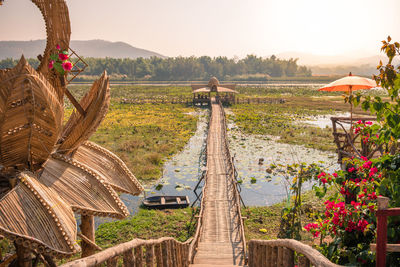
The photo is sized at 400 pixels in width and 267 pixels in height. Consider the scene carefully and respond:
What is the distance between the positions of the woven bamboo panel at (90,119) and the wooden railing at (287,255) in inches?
72.0

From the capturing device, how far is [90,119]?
2.38 metres

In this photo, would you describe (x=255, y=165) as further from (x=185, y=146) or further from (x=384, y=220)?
(x=384, y=220)

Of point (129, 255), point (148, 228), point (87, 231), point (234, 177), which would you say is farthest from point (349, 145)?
point (129, 255)

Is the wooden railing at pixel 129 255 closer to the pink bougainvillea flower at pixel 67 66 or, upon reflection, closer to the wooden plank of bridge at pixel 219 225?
the pink bougainvillea flower at pixel 67 66

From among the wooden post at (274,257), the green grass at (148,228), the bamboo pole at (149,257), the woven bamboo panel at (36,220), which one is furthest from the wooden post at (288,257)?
the green grass at (148,228)

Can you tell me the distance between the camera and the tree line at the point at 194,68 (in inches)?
3922

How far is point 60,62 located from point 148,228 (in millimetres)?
8115

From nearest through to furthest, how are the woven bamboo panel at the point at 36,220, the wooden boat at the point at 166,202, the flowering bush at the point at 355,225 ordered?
the woven bamboo panel at the point at 36,220
the flowering bush at the point at 355,225
the wooden boat at the point at 166,202

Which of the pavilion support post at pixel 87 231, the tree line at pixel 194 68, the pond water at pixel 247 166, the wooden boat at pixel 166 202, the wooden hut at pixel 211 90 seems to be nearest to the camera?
the pavilion support post at pixel 87 231

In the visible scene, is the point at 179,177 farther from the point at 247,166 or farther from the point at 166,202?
the point at 247,166

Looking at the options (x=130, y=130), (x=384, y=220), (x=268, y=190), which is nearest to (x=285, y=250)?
(x=384, y=220)

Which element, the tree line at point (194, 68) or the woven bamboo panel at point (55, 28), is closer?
the woven bamboo panel at point (55, 28)

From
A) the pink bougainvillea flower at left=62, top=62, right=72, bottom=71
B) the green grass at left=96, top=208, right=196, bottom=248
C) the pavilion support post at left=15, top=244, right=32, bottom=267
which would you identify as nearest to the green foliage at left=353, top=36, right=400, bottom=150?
the pink bougainvillea flower at left=62, top=62, right=72, bottom=71

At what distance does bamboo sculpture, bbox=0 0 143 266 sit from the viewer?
1742 millimetres
